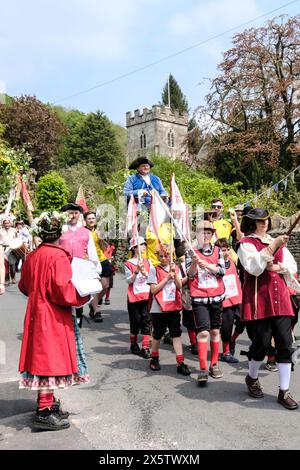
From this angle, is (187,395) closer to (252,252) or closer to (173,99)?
(252,252)

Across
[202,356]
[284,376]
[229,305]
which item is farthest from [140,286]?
[284,376]

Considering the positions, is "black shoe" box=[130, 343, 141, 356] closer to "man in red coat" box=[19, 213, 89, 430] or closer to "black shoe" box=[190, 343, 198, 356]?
"black shoe" box=[190, 343, 198, 356]

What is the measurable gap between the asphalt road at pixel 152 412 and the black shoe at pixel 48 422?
49 mm

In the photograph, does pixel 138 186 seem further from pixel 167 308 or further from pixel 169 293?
pixel 167 308

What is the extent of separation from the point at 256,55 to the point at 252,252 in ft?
92.3

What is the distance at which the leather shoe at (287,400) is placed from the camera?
469cm

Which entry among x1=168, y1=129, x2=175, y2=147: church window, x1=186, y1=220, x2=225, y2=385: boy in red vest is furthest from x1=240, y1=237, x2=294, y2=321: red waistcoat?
x1=168, y1=129, x2=175, y2=147: church window

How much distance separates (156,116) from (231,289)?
7127cm

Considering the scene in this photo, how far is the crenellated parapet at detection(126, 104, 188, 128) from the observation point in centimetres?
7594

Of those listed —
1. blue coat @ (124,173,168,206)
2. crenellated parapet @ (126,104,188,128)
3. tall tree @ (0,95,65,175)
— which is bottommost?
blue coat @ (124,173,168,206)

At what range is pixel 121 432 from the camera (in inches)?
167

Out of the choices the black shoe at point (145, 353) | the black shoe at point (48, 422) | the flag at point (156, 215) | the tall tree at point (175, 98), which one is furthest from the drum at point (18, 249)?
the tall tree at point (175, 98)

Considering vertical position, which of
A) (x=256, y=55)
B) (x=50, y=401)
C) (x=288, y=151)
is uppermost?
(x=256, y=55)
